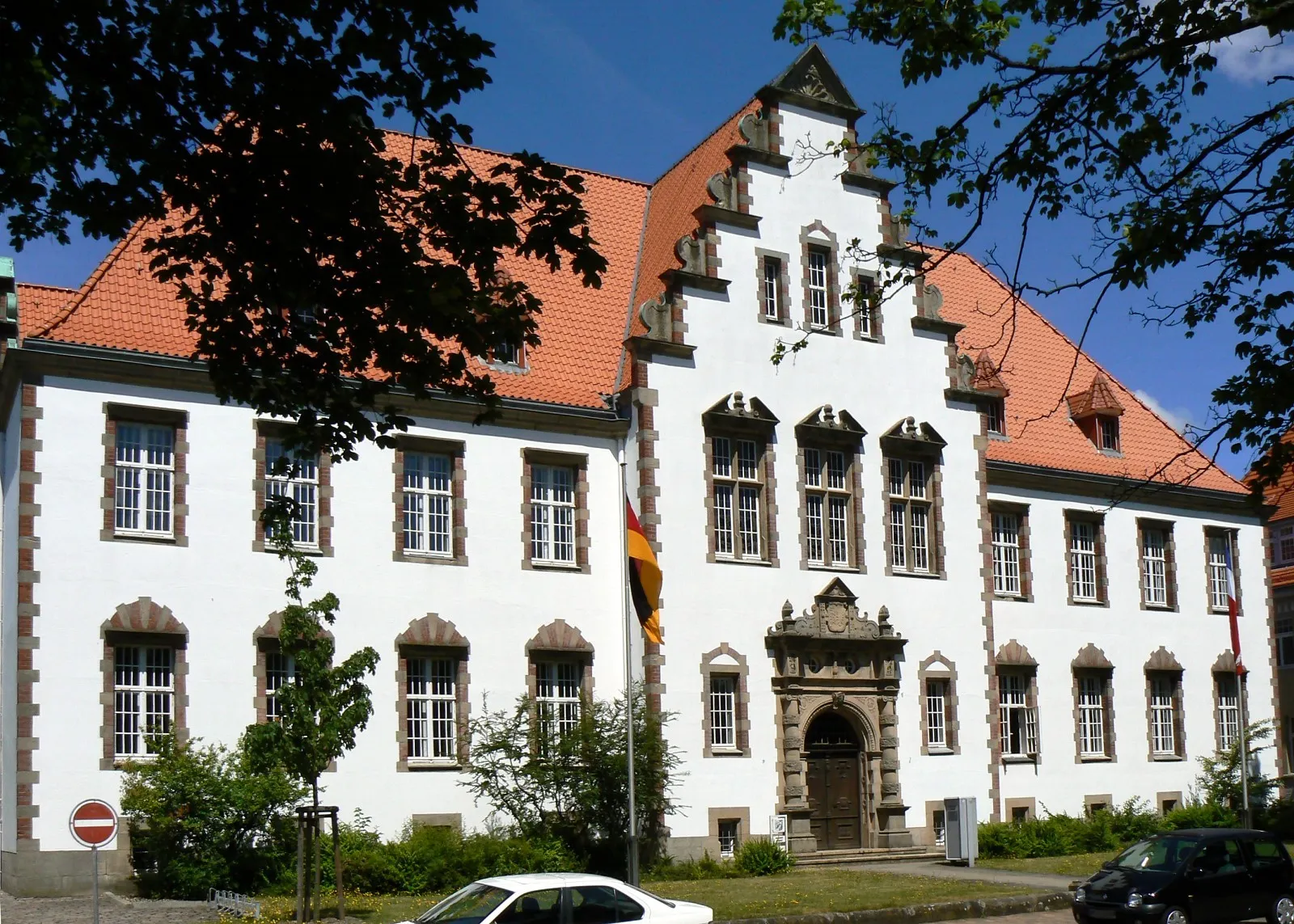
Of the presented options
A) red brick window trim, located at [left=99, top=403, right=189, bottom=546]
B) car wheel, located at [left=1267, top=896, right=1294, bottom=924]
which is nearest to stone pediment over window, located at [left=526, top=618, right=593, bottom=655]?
red brick window trim, located at [left=99, top=403, right=189, bottom=546]

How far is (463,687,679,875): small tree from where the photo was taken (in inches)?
1160

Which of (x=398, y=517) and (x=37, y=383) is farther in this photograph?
(x=398, y=517)

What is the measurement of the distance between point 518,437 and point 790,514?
6153 mm

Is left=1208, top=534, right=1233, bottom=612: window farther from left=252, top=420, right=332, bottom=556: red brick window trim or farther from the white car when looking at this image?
the white car

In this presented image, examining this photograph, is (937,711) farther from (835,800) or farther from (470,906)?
(470,906)

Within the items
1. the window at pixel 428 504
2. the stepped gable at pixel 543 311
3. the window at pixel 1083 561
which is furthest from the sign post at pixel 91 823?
the window at pixel 1083 561

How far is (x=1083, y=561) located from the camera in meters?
40.8

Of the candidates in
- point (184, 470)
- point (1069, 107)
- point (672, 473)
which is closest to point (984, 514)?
point (672, 473)

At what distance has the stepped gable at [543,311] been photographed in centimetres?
2842

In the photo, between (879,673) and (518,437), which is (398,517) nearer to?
(518,437)

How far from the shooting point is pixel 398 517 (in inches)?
1200

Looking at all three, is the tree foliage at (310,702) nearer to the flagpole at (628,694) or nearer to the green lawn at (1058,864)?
the flagpole at (628,694)

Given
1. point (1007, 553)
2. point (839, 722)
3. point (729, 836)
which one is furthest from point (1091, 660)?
point (729, 836)

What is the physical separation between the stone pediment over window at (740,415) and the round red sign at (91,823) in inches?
679
